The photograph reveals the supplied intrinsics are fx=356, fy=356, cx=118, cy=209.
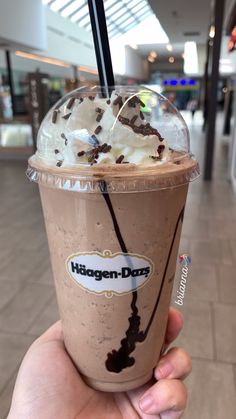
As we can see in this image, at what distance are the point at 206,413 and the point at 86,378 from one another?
117 centimetres

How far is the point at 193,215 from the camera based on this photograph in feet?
14.1

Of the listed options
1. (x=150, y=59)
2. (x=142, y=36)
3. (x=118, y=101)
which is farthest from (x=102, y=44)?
(x=150, y=59)

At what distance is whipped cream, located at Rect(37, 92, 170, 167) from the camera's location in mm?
685

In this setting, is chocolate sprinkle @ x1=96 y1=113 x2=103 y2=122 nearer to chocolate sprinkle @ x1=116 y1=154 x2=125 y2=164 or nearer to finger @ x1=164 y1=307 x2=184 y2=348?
chocolate sprinkle @ x1=116 y1=154 x2=125 y2=164

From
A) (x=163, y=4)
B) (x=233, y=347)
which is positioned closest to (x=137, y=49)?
(x=163, y=4)

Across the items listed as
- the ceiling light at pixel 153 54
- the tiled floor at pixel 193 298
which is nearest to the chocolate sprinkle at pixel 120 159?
the tiled floor at pixel 193 298

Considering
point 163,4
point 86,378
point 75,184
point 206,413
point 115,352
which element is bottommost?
point 206,413

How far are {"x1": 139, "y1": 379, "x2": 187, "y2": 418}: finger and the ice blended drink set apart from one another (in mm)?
50

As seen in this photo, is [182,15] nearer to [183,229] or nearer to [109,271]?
[183,229]

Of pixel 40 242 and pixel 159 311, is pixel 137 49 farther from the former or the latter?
pixel 159 311

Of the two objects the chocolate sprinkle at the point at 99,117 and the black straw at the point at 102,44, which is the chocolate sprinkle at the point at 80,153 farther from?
the black straw at the point at 102,44

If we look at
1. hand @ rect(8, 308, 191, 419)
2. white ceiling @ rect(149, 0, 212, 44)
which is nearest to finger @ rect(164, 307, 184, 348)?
hand @ rect(8, 308, 191, 419)

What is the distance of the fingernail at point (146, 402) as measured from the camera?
31.7 inches

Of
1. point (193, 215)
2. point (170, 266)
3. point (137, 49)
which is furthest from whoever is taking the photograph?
point (137, 49)
